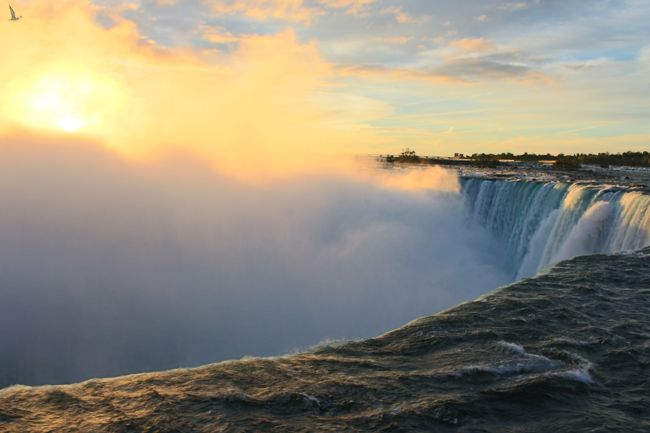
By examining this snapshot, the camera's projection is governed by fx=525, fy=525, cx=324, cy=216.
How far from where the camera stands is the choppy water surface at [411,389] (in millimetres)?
7105

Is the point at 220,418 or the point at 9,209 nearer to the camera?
the point at 220,418

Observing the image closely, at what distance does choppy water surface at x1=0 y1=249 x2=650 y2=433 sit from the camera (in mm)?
7105

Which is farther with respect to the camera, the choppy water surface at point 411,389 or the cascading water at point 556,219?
the cascading water at point 556,219

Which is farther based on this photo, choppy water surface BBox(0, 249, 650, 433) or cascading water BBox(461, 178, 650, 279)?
cascading water BBox(461, 178, 650, 279)

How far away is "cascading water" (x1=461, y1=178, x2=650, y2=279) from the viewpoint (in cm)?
2150

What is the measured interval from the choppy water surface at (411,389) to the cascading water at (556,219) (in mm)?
8347

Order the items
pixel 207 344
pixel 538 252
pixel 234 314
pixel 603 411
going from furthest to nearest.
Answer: pixel 538 252 < pixel 234 314 < pixel 207 344 < pixel 603 411

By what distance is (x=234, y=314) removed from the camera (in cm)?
2373

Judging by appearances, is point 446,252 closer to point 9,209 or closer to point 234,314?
point 234,314

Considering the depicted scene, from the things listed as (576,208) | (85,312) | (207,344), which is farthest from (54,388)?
(576,208)

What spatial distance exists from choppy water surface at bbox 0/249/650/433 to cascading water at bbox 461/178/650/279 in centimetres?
835

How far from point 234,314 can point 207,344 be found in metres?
2.62

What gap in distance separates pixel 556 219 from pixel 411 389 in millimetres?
22061

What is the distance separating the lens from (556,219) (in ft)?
89.5
